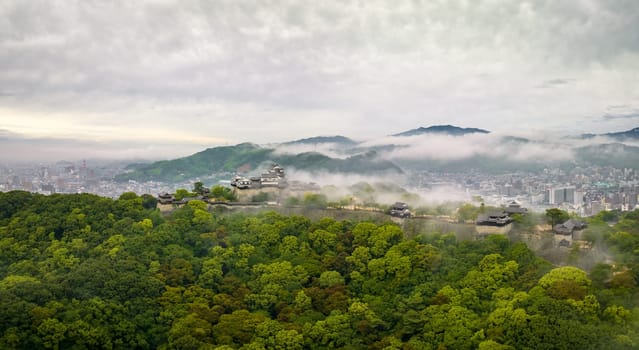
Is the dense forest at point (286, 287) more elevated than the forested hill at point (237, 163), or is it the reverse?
the forested hill at point (237, 163)

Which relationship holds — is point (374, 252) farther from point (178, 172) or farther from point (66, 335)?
point (178, 172)

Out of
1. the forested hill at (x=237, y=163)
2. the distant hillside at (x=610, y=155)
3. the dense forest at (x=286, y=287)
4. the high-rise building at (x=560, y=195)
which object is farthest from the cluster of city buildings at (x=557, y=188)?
the forested hill at (x=237, y=163)

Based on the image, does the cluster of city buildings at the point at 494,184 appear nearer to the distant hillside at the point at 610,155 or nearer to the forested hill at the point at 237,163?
the distant hillside at the point at 610,155

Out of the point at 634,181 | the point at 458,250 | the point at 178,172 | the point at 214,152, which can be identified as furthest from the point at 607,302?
the point at 214,152

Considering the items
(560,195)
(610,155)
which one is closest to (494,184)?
(560,195)

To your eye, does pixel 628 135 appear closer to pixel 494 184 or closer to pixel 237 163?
pixel 494 184
